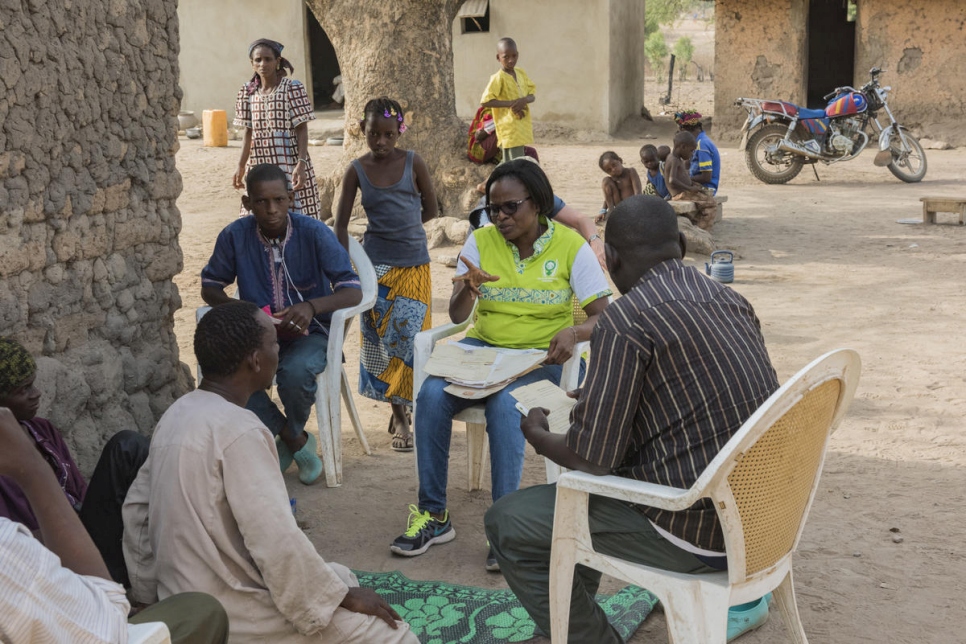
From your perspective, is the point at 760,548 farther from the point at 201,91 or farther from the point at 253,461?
the point at 201,91

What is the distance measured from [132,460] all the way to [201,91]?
1663 centimetres

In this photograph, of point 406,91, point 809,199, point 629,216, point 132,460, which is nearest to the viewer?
point 629,216

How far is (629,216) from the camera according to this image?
2.59m

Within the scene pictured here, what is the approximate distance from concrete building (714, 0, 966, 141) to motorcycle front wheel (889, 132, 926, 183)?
2.91 m

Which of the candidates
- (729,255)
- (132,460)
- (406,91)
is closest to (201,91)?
(406,91)

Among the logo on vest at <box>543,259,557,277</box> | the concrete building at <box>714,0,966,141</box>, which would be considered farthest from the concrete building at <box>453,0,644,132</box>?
the logo on vest at <box>543,259,557,277</box>

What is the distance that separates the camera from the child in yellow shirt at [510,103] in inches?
365

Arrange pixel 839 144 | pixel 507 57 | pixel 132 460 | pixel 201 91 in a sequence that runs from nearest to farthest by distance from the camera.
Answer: pixel 132 460 → pixel 507 57 → pixel 839 144 → pixel 201 91

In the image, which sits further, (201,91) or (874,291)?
(201,91)

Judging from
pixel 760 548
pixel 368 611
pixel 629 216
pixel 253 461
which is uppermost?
pixel 629 216

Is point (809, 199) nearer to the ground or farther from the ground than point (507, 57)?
nearer to the ground

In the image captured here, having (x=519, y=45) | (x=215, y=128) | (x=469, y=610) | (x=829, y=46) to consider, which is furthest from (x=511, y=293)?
(x=829, y=46)

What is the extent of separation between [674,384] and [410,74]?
26.2 feet

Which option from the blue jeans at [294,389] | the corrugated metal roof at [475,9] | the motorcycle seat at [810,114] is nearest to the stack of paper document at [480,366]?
the blue jeans at [294,389]
